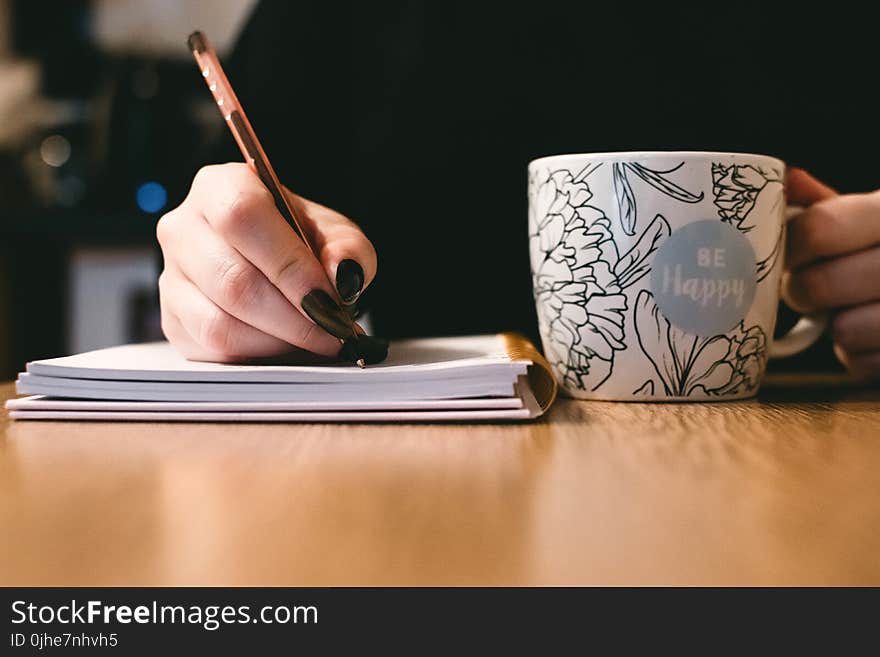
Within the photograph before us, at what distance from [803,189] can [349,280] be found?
0.34 meters

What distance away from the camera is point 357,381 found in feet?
1.42

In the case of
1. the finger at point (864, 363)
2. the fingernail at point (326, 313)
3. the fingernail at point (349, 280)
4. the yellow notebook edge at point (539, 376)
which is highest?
the fingernail at point (349, 280)

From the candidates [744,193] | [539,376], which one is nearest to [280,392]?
[539,376]

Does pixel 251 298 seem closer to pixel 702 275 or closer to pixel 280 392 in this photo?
pixel 280 392

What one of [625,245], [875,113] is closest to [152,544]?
[625,245]

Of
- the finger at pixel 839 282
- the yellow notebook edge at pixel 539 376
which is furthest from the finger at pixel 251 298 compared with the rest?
the finger at pixel 839 282

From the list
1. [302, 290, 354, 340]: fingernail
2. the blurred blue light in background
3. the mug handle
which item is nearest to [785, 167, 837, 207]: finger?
the mug handle

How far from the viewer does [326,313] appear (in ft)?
1.52

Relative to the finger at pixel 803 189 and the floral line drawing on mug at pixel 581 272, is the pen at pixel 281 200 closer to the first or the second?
the floral line drawing on mug at pixel 581 272

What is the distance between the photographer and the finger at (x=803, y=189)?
58 cm

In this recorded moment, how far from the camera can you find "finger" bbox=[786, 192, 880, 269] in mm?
560

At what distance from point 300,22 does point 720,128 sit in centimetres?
51

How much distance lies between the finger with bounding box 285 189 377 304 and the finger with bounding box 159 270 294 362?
0.06 m

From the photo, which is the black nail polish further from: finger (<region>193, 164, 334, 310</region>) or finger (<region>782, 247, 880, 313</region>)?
finger (<region>782, 247, 880, 313</region>)
